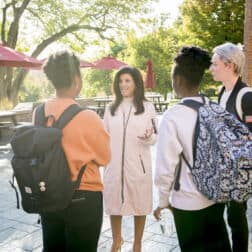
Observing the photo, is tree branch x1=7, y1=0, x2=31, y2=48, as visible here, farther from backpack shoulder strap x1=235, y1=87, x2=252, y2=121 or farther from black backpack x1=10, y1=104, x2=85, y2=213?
black backpack x1=10, y1=104, x2=85, y2=213

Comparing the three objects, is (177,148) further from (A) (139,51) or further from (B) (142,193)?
(A) (139,51)

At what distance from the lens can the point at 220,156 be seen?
2090 millimetres

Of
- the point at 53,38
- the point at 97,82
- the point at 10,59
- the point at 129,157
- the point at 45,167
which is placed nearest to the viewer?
the point at 45,167

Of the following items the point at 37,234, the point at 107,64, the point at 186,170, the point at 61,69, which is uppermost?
the point at 107,64

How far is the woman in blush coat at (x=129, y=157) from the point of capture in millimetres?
3408

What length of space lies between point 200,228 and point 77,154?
33.2 inches

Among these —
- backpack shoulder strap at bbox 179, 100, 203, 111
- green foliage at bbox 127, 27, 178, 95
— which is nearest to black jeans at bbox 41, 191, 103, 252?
backpack shoulder strap at bbox 179, 100, 203, 111

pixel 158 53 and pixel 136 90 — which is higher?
pixel 158 53

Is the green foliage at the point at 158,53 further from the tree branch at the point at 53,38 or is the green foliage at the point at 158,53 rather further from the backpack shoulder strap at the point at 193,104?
the backpack shoulder strap at the point at 193,104

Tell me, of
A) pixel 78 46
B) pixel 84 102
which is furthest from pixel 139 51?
pixel 84 102

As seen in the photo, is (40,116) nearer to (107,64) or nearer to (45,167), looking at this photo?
(45,167)

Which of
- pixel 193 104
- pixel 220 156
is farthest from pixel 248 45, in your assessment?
pixel 220 156

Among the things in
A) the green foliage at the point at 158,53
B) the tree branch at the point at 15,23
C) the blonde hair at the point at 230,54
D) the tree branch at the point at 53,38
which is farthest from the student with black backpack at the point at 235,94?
the green foliage at the point at 158,53

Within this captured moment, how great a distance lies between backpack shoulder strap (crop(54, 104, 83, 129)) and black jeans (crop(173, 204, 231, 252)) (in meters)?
0.84
